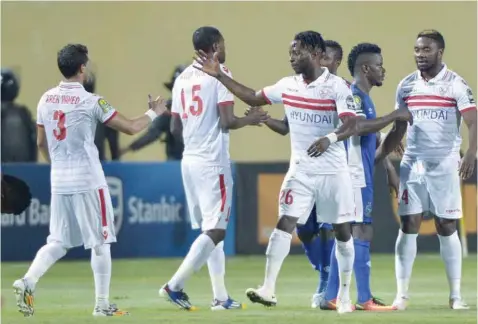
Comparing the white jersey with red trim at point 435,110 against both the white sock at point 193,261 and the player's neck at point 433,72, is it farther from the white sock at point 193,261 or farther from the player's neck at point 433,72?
the white sock at point 193,261

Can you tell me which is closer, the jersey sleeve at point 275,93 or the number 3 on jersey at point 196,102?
the jersey sleeve at point 275,93

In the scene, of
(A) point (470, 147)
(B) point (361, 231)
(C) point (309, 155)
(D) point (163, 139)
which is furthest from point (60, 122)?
(D) point (163, 139)

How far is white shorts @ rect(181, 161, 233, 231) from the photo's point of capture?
37.4ft

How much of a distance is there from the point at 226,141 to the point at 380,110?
8.76m

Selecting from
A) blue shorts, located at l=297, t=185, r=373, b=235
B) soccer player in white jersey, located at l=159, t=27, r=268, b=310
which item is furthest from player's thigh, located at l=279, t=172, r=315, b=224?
blue shorts, located at l=297, t=185, r=373, b=235

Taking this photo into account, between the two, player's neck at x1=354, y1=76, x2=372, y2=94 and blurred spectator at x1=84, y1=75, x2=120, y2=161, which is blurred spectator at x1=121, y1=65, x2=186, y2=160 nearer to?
blurred spectator at x1=84, y1=75, x2=120, y2=161

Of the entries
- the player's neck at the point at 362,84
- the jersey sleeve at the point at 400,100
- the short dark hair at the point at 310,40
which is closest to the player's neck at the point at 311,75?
the short dark hair at the point at 310,40

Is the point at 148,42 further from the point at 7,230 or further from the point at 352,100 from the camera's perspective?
the point at 352,100

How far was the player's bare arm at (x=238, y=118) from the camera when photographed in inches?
439

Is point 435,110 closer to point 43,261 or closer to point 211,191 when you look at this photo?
point 211,191

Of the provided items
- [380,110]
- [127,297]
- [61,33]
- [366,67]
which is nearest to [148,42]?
[61,33]

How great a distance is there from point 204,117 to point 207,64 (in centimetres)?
78

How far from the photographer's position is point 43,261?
11.0 meters

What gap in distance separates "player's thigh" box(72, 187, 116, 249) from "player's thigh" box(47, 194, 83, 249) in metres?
0.07
